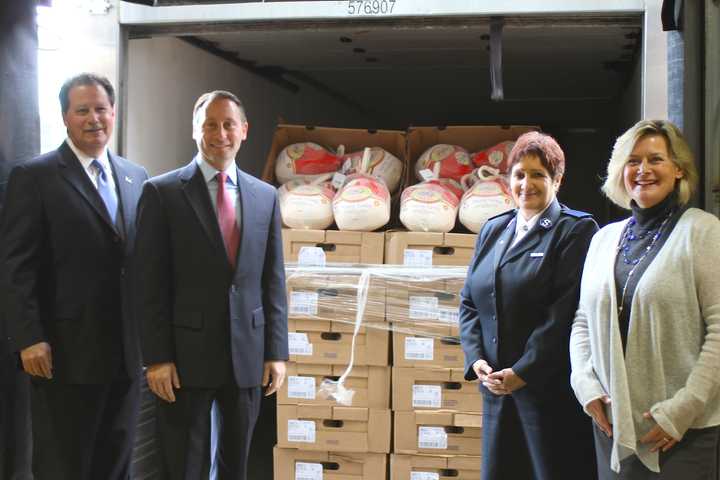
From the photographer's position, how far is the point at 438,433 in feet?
12.6

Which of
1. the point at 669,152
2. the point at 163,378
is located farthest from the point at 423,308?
the point at 669,152

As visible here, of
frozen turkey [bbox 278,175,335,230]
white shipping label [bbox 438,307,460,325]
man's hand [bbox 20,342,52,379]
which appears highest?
frozen turkey [bbox 278,175,335,230]

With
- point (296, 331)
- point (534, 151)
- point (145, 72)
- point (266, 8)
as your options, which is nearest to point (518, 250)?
point (534, 151)

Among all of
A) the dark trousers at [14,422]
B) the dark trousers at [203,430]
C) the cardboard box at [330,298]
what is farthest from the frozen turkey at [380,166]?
the dark trousers at [14,422]

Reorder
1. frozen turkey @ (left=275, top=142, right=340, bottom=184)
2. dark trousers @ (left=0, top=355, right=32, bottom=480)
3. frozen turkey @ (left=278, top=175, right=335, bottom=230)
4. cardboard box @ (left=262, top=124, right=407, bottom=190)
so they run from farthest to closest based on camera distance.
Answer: cardboard box @ (left=262, top=124, right=407, bottom=190), frozen turkey @ (left=275, top=142, right=340, bottom=184), frozen turkey @ (left=278, top=175, right=335, bottom=230), dark trousers @ (left=0, top=355, right=32, bottom=480)

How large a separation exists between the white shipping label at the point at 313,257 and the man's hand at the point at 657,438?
1.97 meters

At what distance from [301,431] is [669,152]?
2221mm

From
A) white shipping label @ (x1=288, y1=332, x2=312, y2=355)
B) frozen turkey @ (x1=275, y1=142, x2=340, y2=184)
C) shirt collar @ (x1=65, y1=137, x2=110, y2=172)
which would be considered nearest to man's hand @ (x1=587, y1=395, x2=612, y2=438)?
white shipping label @ (x1=288, y1=332, x2=312, y2=355)

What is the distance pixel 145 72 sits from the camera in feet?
13.9

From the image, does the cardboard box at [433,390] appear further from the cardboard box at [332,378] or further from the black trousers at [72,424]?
the black trousers at [72,424]

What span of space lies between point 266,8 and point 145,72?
81cm

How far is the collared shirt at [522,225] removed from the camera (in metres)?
2.88

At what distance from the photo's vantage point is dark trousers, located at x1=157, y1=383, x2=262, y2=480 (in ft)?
8.96

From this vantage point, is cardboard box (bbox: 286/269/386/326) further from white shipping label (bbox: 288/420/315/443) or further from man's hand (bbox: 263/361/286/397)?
man's hand (bbox: 263/361/286/397)
